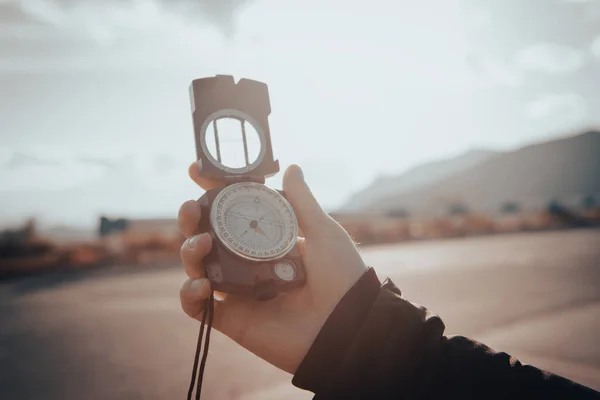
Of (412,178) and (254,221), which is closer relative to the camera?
(254,221)

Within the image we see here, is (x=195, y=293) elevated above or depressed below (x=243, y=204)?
below

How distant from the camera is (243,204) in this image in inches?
66.9

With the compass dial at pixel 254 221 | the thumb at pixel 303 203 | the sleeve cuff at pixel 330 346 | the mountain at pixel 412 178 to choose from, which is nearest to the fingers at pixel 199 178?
the compass dial at pixel 254 221

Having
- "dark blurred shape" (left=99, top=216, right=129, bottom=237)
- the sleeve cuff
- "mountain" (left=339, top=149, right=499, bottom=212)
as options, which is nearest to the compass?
the sleeve cuff

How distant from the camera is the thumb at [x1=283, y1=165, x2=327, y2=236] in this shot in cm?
180

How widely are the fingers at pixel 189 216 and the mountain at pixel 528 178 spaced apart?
70.4 m

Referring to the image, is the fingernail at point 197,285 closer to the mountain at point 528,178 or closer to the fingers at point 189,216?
the fingers at point 189,216

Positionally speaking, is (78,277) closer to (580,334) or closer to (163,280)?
Answer: (163,280)

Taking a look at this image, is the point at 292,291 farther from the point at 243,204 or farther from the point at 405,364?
the point at 405,364

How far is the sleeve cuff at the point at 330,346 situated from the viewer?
4.44 ft

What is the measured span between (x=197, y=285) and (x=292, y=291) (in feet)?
1.19

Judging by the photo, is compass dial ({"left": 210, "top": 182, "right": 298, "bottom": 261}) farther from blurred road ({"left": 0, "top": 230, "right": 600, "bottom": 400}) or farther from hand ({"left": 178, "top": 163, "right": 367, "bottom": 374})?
blurred road ({"left": 0, "top": 230, "right": 600, "bottom": 400})

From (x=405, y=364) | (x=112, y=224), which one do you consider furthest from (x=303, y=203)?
(x=112, y=224)

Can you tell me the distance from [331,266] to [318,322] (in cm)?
20
